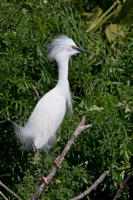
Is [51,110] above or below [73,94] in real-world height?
above

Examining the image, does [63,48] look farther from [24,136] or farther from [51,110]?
[24,136]

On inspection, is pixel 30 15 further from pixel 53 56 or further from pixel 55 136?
pixel 55 136

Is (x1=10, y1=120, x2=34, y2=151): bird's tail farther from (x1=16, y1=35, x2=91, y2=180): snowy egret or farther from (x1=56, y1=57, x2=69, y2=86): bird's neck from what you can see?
(x1=56, y1=57, x2=69, y2=86): bird's neck

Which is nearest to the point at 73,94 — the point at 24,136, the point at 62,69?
the point at 62,69

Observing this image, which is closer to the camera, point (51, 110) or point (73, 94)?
point (51, 110)

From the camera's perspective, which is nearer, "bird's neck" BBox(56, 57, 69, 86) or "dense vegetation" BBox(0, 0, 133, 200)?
"bird's neck" BBox(56, 57, 69, 86)

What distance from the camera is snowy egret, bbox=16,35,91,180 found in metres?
4.14

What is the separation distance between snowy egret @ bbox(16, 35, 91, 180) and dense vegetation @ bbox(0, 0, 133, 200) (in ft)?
0.50

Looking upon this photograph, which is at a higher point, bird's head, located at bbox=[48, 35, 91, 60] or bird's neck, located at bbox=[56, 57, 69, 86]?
bird's head, located at bbox=[48, 35, 91, 60]

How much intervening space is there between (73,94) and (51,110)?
0.72 metres

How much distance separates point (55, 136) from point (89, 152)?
1.27ft

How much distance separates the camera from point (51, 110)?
13.8ft

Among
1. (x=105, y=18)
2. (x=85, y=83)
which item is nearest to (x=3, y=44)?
(x=85, y=83)

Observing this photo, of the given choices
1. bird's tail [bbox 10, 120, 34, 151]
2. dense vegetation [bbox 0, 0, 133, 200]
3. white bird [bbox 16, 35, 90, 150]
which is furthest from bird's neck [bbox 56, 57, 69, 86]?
bird's tail [bbox 10, 120, 34, 151]
